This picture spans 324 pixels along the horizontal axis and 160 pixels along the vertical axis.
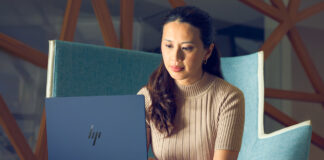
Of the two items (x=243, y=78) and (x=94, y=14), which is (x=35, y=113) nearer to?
(x=94, y=14)

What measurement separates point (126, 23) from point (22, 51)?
0.61 meters

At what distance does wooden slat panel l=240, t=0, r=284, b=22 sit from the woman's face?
1728mm

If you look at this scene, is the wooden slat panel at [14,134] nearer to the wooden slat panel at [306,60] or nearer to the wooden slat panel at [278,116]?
the wooden slat panel at [278,116]

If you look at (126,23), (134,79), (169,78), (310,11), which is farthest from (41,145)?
(310,11)

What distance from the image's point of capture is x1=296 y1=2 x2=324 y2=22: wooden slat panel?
2.79 meters

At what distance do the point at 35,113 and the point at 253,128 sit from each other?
3.75 ft

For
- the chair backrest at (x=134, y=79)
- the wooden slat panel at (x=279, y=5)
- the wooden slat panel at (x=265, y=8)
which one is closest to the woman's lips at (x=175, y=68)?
the chair backrest at (x=134, y=79)

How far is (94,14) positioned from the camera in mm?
1960

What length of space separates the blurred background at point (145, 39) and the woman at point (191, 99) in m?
0.88

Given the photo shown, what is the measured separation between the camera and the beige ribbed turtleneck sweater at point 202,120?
102cm

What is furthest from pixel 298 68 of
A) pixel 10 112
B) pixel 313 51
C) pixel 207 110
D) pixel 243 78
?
pixel 10 112

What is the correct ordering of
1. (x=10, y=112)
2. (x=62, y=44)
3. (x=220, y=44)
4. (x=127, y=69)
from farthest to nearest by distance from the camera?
1. (x=220, y=44)
2. (x=10, y=112)
3. (x=127, y=69)
4. (x=62, y=44)

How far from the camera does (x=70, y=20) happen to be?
183 centimetres

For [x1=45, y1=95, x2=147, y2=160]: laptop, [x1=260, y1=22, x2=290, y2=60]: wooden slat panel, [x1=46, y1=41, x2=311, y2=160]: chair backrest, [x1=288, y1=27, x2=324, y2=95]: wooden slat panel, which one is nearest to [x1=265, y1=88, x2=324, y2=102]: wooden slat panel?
[x1=288, y1=27, x2=324, y2=95]: wooden slat panel
